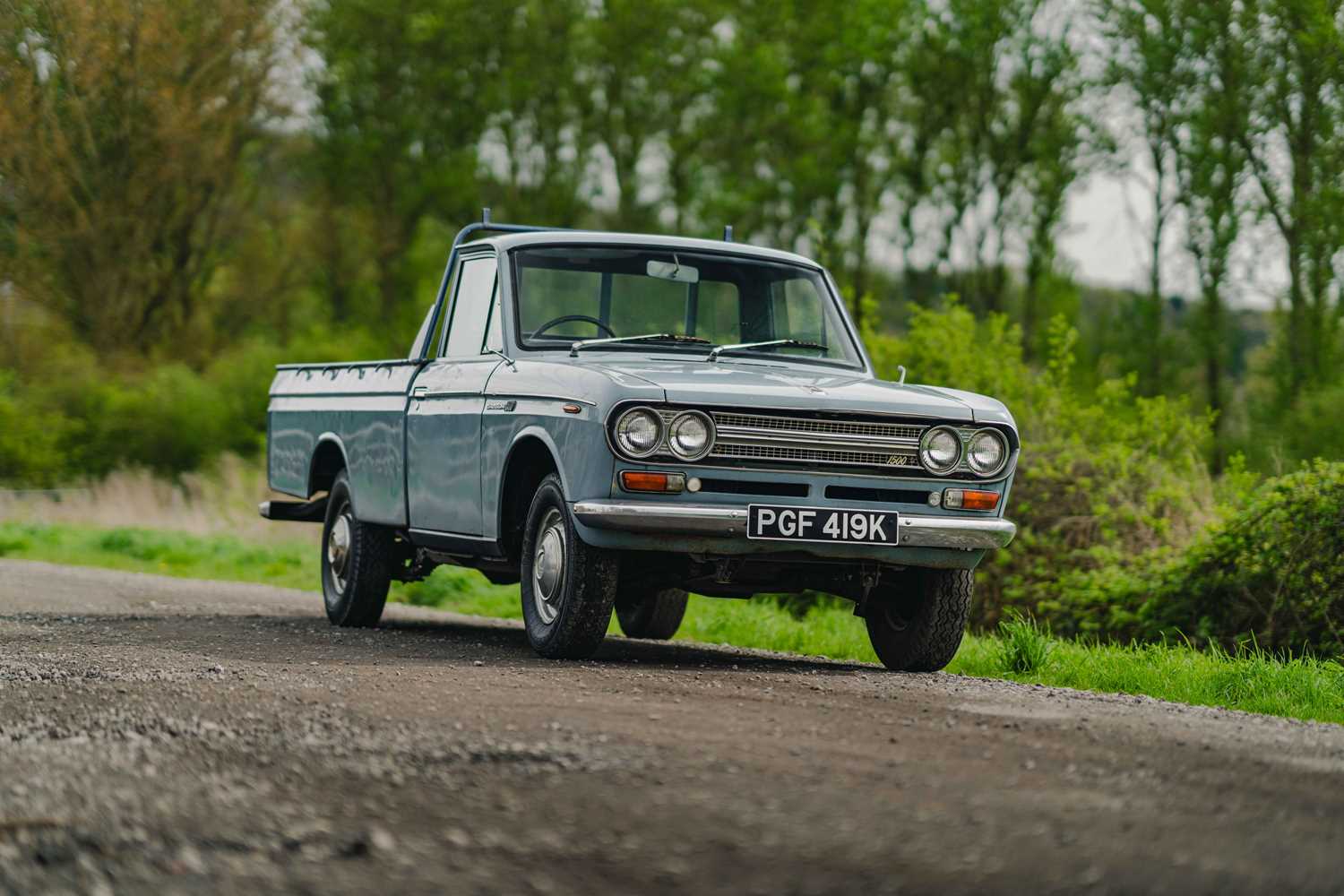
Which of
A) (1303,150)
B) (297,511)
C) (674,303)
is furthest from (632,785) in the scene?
(1303,150)

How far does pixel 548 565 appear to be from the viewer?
27.0 feet

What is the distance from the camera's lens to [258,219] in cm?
3347

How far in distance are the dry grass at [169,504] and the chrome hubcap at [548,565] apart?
554 inches

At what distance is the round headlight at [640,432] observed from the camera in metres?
7.61

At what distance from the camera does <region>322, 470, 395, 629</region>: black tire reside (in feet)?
35.0

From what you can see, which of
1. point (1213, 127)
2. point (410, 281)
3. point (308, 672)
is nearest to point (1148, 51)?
point (1213, 127)

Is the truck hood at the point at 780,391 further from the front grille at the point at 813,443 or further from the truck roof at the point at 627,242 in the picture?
the truck roof at the point at 627,242

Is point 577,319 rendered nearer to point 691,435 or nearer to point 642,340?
point 642,340

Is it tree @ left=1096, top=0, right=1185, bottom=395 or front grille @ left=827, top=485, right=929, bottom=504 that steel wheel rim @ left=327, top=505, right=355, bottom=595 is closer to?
front grille @ left=827, top=485, right=929, bottom=504

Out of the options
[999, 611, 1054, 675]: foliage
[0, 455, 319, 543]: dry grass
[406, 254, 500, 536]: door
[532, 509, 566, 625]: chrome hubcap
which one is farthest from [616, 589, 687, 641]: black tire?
[0, 455, 319, 543]: dry grass

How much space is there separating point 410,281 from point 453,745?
109 ft

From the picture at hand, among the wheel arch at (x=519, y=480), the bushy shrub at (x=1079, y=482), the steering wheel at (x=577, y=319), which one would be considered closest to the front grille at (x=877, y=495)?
the wheel arch at (x=519, y=480)

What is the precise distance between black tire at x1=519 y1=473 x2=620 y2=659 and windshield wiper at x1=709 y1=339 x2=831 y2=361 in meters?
1.13

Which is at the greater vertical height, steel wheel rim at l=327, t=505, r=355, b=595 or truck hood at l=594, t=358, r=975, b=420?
truck hood at l=594, t=358, r=975, b=420
